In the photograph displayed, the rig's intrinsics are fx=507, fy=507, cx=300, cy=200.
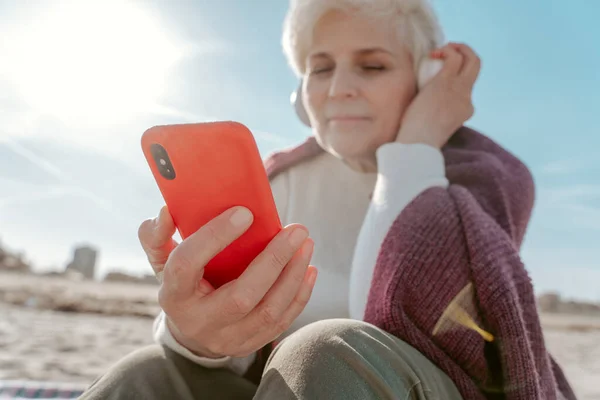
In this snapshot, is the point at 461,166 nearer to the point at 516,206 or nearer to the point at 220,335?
the point at 516,206

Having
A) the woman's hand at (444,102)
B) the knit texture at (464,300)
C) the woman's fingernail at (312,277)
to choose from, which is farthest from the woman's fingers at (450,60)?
the woman's fingernail at (312,277)

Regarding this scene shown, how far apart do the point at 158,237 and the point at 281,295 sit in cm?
27

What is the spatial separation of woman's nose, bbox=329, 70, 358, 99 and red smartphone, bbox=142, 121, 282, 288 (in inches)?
23.6

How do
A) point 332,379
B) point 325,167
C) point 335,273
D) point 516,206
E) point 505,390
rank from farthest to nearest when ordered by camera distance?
1. point 325,167
2. point 335,273
3. point 516,206
4. point 505,390
5. point 332,379

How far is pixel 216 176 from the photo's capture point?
0.77 m

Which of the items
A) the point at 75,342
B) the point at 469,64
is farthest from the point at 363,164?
the point at 75,342

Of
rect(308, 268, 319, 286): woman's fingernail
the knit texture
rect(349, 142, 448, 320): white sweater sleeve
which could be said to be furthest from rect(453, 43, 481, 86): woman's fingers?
rect(308, 268, 319, 286): woman's fingernail

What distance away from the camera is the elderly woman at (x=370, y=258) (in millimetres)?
728

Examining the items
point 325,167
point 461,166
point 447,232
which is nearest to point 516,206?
point 461,166

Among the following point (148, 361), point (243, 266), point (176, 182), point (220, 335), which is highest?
point (176, 182)

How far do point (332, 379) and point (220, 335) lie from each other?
0.24 m

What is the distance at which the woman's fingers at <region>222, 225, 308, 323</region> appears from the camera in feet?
2.39

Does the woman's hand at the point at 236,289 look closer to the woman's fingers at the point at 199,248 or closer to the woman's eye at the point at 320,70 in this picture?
the woman's fingers at the point at 199,248

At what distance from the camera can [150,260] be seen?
0.95 meters
